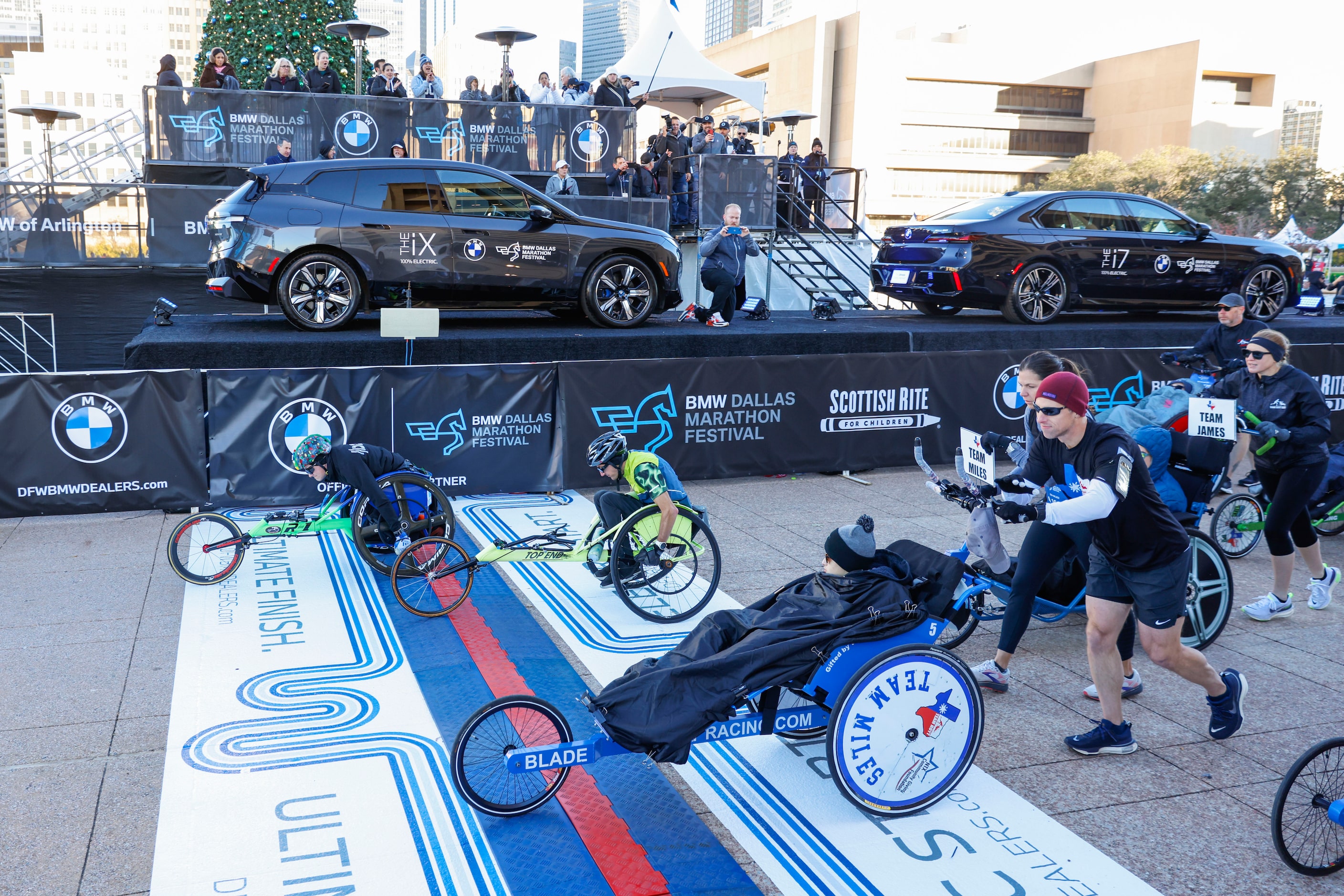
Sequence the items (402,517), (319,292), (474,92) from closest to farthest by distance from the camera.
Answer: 1. (402,517)
2. (319,292)
3. (474,92)

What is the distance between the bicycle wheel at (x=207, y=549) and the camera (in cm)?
734

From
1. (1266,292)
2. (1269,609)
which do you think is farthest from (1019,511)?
(1266,292)

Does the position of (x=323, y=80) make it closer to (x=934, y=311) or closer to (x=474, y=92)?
(x=474, y=92)

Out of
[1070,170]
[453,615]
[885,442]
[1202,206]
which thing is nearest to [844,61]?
[1070,170]

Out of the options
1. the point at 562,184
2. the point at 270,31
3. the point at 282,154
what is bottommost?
the point at 562,184

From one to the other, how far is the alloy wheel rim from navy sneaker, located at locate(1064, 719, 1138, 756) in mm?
8779

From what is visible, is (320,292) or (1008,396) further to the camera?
(1008,396)

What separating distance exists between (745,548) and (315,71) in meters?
12.1

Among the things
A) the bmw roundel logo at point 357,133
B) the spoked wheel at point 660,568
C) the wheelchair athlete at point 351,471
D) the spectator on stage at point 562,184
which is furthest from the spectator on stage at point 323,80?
the spoked wheel at point 660,568

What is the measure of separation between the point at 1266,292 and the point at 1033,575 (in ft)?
39.8

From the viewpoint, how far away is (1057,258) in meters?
13.5

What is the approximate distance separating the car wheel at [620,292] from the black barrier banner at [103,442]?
14.6ft

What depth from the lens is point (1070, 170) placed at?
79375 millimetres

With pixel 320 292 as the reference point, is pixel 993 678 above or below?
below
